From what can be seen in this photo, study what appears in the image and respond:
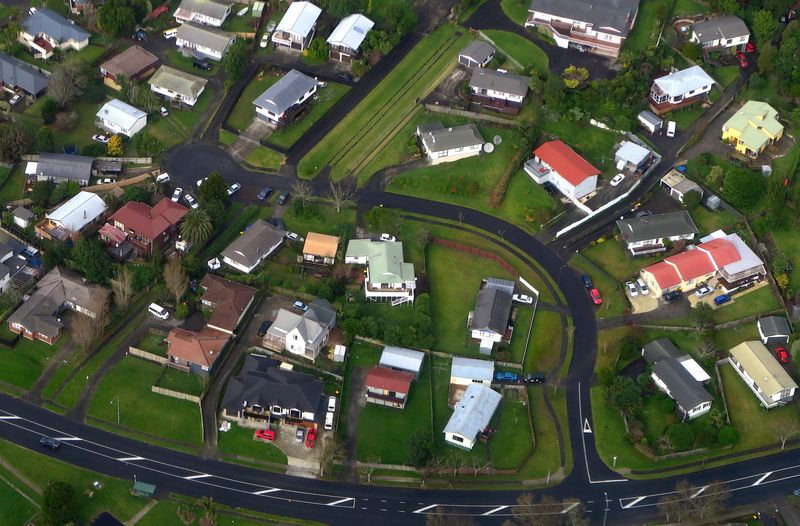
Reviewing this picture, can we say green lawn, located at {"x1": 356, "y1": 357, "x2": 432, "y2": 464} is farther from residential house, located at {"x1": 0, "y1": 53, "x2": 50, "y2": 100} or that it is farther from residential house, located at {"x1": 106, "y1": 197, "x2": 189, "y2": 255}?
residential house, located at {"x1": 0, "y1": 53, "x2": 50, "y2": 100}

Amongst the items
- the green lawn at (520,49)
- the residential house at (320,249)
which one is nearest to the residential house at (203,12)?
the green lawn at (520,49)

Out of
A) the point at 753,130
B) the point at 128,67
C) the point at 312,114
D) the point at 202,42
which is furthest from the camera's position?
the point at 202,42

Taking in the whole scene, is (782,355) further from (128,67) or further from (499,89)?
(128,67)

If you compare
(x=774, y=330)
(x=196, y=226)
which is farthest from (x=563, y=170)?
(x=196, y=226)

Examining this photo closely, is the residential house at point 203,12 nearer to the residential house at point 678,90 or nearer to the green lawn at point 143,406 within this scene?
the green lawn at point 143,406

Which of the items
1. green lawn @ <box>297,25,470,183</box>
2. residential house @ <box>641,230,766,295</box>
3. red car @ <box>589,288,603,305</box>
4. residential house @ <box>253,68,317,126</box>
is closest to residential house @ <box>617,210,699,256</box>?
residential house @ <box>641,230,766,295</box>
